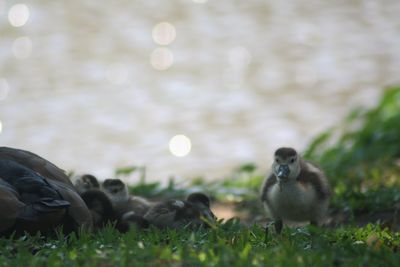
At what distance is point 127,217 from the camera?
7.96 metres

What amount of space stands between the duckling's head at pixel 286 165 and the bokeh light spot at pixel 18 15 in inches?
521

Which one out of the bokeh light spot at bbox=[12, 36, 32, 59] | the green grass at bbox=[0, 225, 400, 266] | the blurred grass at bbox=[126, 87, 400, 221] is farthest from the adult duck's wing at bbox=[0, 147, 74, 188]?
the bokeh light spot at bbox=[12, 36, 32, 59]

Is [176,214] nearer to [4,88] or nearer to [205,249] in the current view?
[205,249]

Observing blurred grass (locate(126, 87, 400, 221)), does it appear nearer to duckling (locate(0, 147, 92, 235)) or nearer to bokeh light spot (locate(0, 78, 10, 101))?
duckling (locate(0, 147, 92, 235))

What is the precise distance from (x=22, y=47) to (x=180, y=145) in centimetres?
528

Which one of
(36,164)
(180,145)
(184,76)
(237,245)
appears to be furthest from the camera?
(184,76)

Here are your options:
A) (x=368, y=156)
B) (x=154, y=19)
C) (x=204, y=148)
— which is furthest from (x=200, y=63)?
(x=368, y=156)

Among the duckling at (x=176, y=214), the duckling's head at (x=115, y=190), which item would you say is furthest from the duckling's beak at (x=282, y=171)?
the duckling's head at (x=115, y=190)

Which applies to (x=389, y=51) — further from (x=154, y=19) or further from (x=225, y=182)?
(x=225, y=182)

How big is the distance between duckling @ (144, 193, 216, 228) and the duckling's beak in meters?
0.64

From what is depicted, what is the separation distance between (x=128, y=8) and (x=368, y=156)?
10.1 meters

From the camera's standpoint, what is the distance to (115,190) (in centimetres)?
854

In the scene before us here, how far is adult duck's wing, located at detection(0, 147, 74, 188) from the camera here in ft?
25.2

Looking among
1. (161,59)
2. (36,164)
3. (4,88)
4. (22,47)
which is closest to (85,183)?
(36,164)
